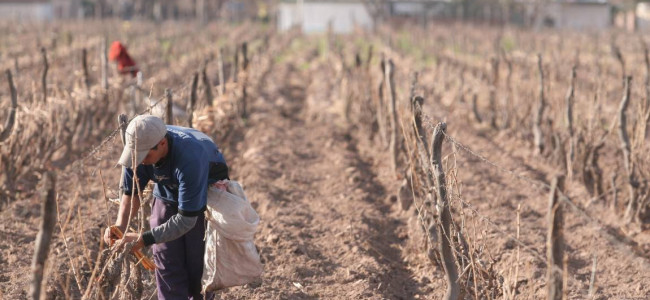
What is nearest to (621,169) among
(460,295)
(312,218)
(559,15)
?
(312,218)

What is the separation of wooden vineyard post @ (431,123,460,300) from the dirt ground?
109mm

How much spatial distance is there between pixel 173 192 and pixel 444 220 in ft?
4.22

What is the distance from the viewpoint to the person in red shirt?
9.49 m

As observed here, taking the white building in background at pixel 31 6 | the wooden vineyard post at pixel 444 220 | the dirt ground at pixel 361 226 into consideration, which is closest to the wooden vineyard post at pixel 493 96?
the dirt ground at pixel 361 226

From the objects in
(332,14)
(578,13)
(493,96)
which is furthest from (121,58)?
(578,13)

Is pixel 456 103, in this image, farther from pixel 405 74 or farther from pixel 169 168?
pixel 169 168

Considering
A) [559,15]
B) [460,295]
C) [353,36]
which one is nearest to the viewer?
[460,295]

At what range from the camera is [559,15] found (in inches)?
1825

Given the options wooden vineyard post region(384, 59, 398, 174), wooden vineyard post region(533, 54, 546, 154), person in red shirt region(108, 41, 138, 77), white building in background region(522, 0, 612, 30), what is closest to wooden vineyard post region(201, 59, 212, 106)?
wooden vineyard post region(384, 59, 398, 174)

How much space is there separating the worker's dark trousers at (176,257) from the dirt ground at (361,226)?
38cm

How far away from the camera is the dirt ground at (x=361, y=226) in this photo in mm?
4988

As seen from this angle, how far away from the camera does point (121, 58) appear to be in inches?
380

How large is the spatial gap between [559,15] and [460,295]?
1755 inches

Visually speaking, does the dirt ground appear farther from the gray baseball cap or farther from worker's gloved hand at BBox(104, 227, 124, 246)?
the gray baseball cap
